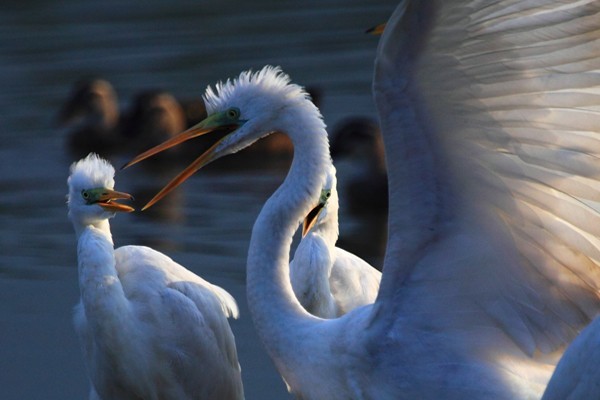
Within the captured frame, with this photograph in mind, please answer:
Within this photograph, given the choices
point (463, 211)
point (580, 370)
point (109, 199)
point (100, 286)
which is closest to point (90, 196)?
point (109, 199)

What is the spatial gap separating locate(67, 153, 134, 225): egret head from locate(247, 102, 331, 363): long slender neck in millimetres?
952

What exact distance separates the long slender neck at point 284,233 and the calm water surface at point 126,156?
179 cm

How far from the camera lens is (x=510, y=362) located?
4922mm

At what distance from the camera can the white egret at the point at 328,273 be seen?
6477 millimetres

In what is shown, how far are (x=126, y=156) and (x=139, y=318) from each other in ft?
19.9

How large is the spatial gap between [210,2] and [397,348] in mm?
11306

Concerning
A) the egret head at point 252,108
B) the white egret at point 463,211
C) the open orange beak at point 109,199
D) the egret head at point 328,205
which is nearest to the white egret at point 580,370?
the white egret at point 463,211

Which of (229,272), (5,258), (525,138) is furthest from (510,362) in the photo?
(5,258)

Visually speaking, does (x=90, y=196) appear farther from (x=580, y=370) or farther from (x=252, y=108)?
(x=580, y=370)

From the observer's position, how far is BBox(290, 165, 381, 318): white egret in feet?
21.2

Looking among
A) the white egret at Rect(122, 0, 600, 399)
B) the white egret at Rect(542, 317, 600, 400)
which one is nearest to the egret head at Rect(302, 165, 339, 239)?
the white egret at Rect(122, 0, 600, 399)

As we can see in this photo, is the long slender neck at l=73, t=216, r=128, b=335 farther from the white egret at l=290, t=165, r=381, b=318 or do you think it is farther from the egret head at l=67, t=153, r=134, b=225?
the white egret at l=290, t=165, r=381, b=318

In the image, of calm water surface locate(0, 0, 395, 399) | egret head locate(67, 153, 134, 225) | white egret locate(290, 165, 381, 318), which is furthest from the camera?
calm water surface locate(0, 0, 395, 399)

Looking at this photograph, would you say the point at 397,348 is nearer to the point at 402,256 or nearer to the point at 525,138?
the point at 402,256
